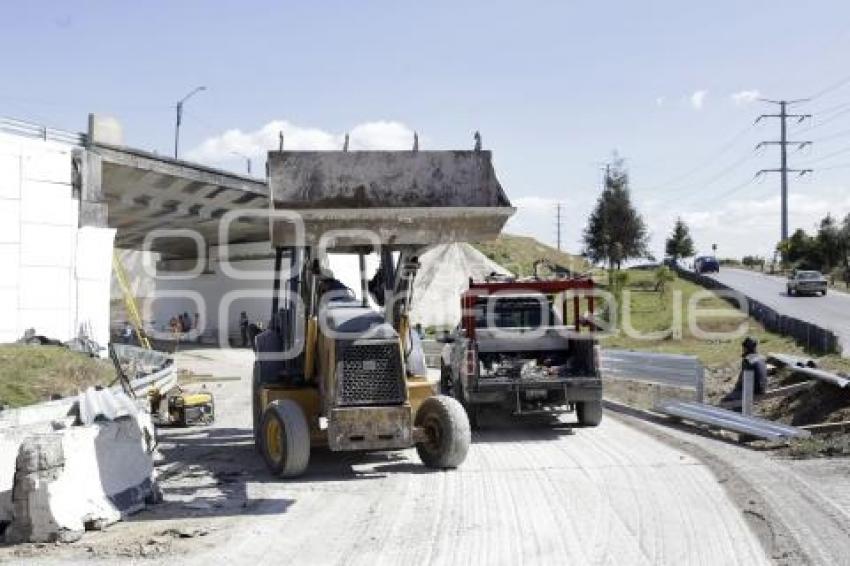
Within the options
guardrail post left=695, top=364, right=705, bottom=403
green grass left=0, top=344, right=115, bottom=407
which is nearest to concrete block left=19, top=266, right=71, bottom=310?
green grass left=0, top=344, right=115, bottom=407

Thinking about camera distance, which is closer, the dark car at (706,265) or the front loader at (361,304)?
the front loader at (361,304)

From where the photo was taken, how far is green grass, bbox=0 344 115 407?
18.5 m

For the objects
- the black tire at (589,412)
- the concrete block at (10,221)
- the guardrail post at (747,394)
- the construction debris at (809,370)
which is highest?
the concrete block at (10,221)

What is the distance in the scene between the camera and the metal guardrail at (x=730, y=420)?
→ 40.7 feet

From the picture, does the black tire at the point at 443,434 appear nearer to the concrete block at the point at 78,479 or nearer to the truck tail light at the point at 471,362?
the truck tail light at the point at 471,362

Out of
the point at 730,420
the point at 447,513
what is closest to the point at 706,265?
the point at 730,420

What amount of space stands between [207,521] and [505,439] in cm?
610

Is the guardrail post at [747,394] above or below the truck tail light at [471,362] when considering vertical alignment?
below

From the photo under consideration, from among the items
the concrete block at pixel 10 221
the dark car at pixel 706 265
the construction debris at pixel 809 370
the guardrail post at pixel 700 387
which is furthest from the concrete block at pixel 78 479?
the dark car at pixel 706 265

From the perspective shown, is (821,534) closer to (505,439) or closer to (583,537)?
(583,537)

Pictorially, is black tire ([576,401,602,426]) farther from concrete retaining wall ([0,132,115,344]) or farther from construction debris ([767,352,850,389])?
concrete retaining wall ([0,132,115,344])

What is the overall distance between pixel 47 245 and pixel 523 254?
67.0 metres

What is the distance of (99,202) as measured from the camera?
86.1 feet

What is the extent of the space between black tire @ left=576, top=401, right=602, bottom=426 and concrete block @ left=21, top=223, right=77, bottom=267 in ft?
50.3
